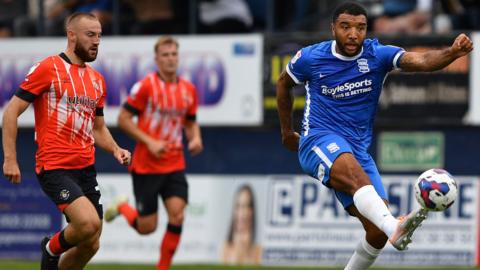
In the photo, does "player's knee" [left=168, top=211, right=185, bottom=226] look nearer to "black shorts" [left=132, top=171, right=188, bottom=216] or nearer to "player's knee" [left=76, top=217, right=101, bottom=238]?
"black shorts" [left=132, top=171, right=188, bottom=216]

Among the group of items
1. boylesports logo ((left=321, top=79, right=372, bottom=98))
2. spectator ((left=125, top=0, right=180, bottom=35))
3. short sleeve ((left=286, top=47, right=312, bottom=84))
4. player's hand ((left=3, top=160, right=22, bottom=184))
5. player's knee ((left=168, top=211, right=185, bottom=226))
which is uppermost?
short sleeve ((left=286, top=47, right=312, bottom=84))

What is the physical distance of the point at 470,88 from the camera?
624 inches

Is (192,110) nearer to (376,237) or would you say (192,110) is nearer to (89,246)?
(89,246)

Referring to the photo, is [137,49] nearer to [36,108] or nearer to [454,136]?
[454,136]

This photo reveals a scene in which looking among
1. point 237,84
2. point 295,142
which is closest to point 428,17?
point 237,84

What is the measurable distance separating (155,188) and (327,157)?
423 cm

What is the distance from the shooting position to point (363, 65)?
9883 mm

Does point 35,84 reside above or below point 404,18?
above

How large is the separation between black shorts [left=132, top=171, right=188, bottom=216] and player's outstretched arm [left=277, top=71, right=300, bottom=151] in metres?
3.08

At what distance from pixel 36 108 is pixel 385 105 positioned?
7.00m

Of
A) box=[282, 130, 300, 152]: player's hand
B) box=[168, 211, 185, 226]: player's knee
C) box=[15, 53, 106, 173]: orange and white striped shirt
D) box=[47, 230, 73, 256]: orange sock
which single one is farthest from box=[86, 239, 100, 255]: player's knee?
box=[168, 211, 185, 226]: player's knee

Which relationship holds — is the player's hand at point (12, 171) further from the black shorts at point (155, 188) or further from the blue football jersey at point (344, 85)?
the black shorts at point (155, 188)

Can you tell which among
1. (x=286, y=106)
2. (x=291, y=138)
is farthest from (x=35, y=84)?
(x=291, y=138)

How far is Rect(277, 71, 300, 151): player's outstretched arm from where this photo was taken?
33.9ft
